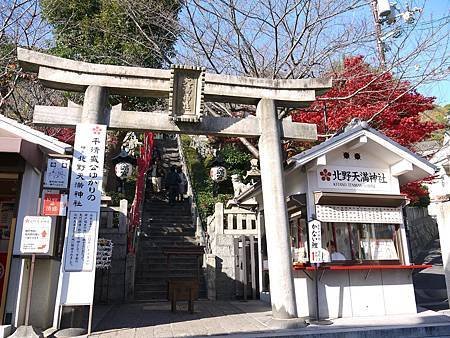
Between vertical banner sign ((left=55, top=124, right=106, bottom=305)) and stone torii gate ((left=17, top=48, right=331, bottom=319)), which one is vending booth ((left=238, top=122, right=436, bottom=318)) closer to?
stone torii gate ((left=17, top=48, right=331, bottom=319))

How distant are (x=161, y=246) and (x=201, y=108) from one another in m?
8.37

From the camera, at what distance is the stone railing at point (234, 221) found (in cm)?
1341

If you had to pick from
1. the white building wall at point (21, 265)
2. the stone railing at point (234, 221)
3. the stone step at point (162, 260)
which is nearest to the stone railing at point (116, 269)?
the stone step at point (162, 260)

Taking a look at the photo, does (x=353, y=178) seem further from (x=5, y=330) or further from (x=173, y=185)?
(x=173, y=185)

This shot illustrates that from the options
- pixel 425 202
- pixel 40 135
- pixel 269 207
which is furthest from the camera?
pixel 425 202

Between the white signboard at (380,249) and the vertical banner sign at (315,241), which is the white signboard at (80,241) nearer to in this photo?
the vertical banner sign at (315,241)

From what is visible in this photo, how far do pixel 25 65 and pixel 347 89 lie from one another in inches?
479

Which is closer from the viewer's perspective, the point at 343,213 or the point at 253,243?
the point at 343,213

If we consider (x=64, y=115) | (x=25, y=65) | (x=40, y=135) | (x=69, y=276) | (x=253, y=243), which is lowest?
(x=69, y=276)

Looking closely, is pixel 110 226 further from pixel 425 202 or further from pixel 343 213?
pixel 425 202

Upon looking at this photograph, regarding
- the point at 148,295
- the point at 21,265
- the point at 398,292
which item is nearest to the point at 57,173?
the point at 21,265

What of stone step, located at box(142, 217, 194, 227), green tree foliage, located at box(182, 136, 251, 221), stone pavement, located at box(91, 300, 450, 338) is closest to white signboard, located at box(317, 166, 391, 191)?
stone pavement, located at box(91, 300, 450, 338)

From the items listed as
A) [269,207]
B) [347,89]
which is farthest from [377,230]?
[347,89]

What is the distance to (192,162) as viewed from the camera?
28.5 metres
